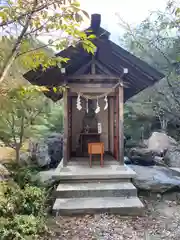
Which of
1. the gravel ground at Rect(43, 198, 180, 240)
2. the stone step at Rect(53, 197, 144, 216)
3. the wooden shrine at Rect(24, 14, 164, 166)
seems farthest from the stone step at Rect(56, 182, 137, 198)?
the wooden shrine at Rect(24, 14, 164, 166)

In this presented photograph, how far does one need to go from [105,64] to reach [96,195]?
3470 mm

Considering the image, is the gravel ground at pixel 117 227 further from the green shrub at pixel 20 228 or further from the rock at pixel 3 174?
the rock at pixel 3 174

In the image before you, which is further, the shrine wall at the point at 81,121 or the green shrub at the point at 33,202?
the shrine wall at the point at 81,121

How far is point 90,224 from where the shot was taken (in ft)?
12.8

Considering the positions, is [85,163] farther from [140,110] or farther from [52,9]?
[140,110]

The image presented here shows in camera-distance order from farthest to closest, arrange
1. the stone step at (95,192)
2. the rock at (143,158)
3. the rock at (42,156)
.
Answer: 1. the rock at (143,158)
2. the rock at (42,156)
3. the stone step at (95,192)

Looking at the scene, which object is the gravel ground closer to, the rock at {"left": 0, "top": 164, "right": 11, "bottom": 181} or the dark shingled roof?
the rock at {"left": 0, "top": 164, "right": 11, "bottom": 181}

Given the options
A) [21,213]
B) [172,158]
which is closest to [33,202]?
[21,213]

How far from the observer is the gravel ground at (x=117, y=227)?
351 cm

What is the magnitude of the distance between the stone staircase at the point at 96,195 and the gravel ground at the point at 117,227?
140 mm

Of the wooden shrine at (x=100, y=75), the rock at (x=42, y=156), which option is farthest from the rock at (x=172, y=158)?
the rock at (x=42, y=156)

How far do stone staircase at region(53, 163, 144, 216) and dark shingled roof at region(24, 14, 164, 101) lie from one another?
7.88 ft

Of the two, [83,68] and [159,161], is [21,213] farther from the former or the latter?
[159,161]

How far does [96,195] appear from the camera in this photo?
4.77 meters
